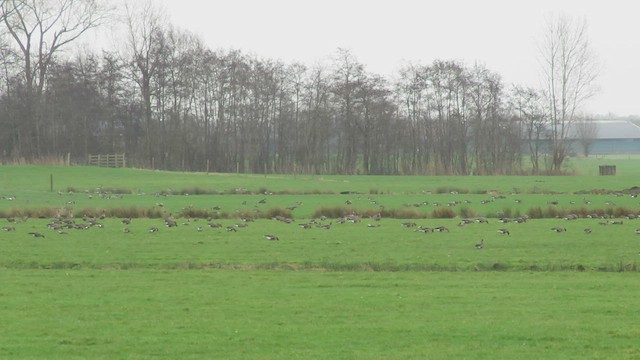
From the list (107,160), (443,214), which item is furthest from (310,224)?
(107,160)

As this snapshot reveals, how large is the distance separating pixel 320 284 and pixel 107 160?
92.9 m

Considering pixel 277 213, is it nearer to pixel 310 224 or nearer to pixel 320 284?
pixel 310 224

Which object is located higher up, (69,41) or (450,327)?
(69,41)

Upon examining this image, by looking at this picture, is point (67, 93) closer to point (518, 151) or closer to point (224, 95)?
point (224, 95)

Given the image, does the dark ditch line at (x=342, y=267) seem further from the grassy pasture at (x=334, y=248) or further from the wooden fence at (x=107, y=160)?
the wooden fence at (x=107, y=160)

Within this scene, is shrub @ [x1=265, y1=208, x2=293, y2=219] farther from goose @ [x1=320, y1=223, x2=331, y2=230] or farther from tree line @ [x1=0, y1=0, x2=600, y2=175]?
tree line @ [x1=0, y1=0, x2=600, y2=175]

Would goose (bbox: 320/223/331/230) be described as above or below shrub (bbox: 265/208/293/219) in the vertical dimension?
below

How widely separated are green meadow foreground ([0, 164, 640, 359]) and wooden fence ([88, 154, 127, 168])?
6129 cm

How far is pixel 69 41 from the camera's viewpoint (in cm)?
10956

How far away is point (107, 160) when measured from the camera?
112 meters

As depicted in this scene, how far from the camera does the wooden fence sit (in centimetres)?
11125

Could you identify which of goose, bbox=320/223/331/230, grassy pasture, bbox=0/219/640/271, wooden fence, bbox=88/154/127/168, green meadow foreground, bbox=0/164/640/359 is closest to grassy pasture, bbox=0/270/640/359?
green meadow foreground, bbox=0/164/640/359

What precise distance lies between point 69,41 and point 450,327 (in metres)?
99.9

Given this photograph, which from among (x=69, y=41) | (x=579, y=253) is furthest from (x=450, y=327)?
(x=69, y=41)
